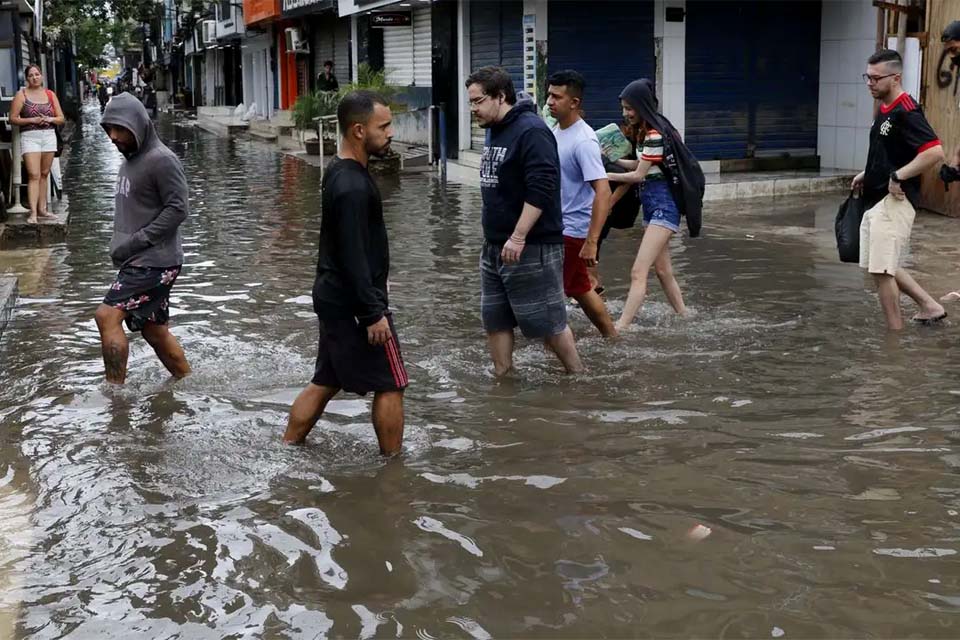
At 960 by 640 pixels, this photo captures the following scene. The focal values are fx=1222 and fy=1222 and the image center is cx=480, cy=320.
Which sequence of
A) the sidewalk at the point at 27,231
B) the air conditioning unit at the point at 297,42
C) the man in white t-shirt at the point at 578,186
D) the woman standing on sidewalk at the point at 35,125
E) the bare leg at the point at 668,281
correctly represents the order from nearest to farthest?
the man in white t-shirt at the point at 578,186, the bare leg at the point at 668,281, the woman standing on sidewalk at the point at 35,125, the sidewalk at the point at 27,231, the air conditioning unit at the point at 297,42

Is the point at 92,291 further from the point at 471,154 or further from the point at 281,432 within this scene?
the point at 471,154

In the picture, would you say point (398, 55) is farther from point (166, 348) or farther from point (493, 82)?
point (493, 82)

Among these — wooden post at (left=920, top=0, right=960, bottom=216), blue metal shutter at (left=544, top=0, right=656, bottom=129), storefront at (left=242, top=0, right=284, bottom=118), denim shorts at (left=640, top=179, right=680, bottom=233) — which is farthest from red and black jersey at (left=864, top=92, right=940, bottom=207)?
storefront at (left=242, top=0, right=284, bottom=118)

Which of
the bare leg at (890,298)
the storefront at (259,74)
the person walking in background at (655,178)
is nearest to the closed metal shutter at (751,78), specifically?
the person walking in background at (655,178)

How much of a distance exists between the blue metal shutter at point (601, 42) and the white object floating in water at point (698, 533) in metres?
13.3

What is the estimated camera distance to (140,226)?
6.59 m

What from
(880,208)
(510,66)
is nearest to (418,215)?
(510,66)

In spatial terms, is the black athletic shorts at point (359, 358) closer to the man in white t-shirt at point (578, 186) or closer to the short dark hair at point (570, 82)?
the man in white t-shirt at point (578, 186)

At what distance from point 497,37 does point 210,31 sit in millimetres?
32821

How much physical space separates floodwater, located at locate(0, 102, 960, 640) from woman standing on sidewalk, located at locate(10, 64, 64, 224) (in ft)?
12.4

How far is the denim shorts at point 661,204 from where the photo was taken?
804cm

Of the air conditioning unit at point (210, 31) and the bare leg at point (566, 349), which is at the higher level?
the air conditioning unit at point (210, 31)

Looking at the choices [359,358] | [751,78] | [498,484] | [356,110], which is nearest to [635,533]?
[498,484]

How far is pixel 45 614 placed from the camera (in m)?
4.02
